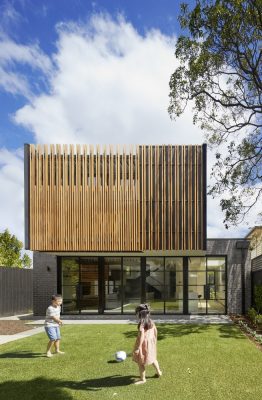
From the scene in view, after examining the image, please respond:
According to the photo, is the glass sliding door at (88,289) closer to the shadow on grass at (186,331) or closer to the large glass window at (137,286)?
the large glass window at (137,286)

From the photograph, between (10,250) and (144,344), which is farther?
(10,250)

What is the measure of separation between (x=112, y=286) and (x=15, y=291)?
653 centimetres

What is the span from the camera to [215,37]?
1407 cm

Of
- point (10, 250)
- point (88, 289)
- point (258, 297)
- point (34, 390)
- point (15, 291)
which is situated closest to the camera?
point (34, 390)

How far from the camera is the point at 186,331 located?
1521 centimetres

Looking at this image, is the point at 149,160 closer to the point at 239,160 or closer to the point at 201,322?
the point at 239,160

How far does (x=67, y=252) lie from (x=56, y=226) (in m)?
1.49

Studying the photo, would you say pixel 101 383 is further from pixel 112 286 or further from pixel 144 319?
pixel 112 286

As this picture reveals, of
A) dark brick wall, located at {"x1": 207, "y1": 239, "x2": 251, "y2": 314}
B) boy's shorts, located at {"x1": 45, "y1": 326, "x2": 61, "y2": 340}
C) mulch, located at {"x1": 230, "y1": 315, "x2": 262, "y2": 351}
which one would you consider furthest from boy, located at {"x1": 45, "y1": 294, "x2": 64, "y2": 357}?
dark brick wall, located at {"x1": 207, "y1": 239, "x2": 251, "y2": 314}

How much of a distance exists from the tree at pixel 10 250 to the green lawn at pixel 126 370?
1958 cm

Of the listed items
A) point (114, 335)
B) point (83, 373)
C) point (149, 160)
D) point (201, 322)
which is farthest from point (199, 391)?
point (149, 160)

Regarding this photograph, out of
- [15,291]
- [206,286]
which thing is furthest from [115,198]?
[15,291]

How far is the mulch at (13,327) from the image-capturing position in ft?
52.5

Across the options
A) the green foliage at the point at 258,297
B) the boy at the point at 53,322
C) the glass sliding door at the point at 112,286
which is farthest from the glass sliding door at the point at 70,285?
the boy at the point at 53,322
